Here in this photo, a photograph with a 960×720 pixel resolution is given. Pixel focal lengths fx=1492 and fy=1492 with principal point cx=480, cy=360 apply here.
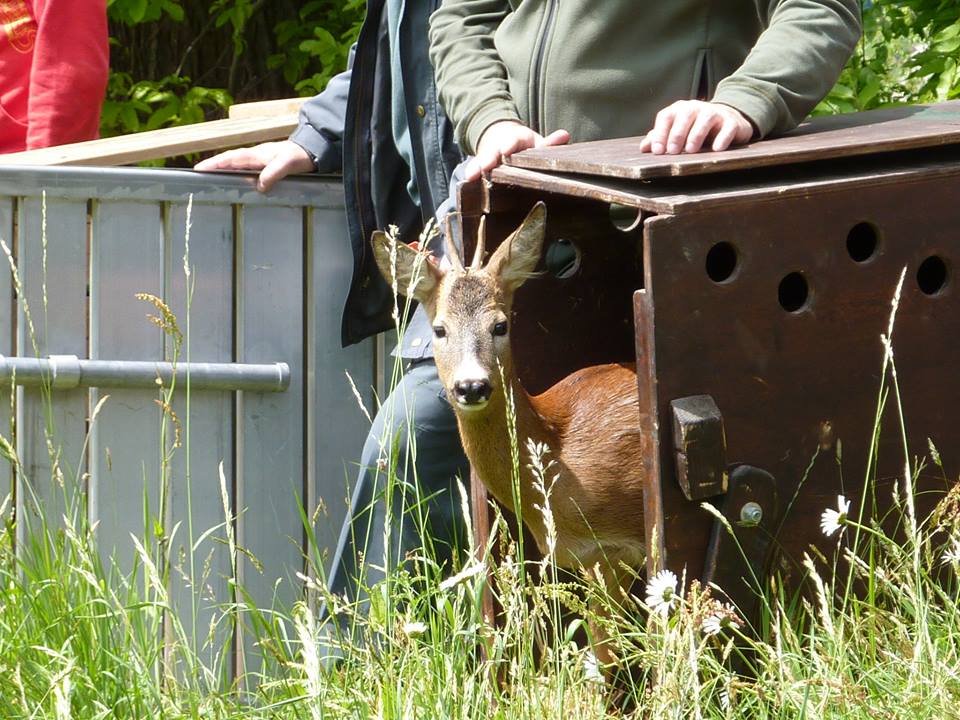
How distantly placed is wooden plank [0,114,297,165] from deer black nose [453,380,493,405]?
1.39 m

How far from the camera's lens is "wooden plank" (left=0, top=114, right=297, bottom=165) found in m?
4.23

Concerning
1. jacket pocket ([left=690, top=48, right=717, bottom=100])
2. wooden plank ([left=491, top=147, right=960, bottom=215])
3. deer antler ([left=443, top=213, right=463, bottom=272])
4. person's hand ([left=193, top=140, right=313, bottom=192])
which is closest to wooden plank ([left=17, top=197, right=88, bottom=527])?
person's hand ([left=193, top=140, right=313, bottom=192])

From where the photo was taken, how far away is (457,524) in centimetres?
415

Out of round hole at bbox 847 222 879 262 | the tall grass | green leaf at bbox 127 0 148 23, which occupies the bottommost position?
the tall grass

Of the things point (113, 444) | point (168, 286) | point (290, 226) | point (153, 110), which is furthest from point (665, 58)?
point (153, 110)

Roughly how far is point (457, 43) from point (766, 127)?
0.96 m

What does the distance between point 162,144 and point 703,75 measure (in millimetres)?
1691

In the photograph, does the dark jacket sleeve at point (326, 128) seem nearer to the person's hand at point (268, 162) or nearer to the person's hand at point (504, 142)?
the person's hand at point (268, 162)

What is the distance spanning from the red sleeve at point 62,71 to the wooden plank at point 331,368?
1.20 metres

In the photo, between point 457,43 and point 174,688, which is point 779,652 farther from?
point 457,43

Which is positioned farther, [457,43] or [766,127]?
[457,43]

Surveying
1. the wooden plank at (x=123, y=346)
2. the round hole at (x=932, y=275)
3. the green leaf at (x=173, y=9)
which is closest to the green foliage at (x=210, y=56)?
the green leaf at (x=173, y=9)

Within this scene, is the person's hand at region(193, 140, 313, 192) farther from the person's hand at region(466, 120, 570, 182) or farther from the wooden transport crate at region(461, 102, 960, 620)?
the wooden transport crate at region(461, 102, 960, 620)

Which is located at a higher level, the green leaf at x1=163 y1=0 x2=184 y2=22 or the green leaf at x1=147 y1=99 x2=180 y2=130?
the green leaf at x1=163 y1=0 x2=184 y2=22
